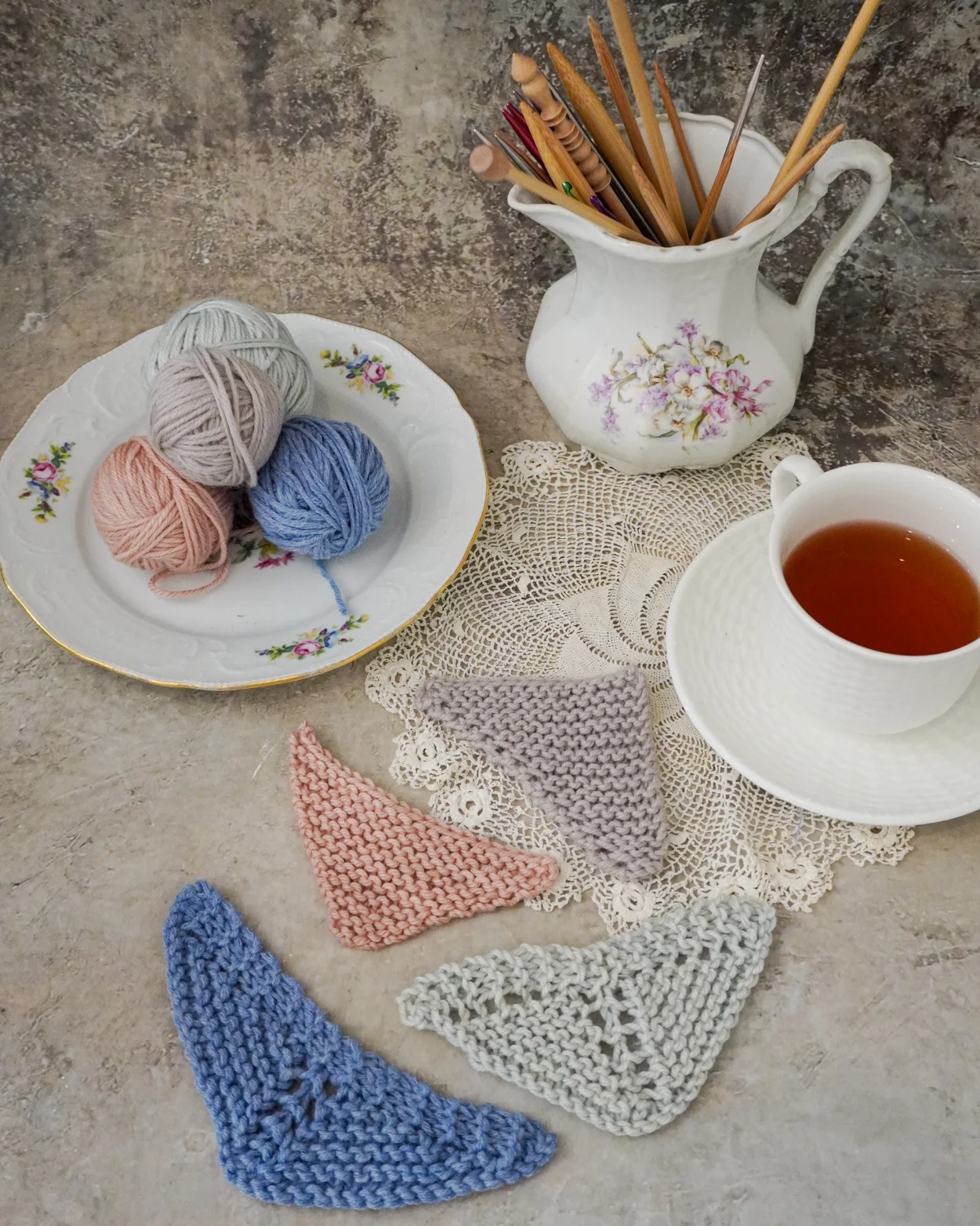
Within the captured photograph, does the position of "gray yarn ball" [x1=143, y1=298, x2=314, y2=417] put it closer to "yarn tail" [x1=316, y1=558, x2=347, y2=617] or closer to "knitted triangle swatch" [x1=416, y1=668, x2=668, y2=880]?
"yarn tail" [x1=316, y1=558, x2=347, y2=617]

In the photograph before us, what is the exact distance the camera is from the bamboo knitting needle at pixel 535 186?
1.77 feet

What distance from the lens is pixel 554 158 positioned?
60 centimetres

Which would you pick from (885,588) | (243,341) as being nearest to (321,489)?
(243,341)

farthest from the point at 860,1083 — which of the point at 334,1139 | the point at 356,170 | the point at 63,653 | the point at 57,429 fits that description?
the point at 356,170

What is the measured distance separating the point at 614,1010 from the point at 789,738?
6.4 inches

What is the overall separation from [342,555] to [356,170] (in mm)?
393

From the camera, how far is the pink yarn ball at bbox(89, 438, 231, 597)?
640 millimetres

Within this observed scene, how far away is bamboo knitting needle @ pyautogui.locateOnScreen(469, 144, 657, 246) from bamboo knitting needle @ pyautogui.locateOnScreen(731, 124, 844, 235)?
59 mm

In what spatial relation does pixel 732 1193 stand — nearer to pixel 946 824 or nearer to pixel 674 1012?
pixel 674 1012

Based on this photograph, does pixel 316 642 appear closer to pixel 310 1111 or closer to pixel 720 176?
pixel 310 1111

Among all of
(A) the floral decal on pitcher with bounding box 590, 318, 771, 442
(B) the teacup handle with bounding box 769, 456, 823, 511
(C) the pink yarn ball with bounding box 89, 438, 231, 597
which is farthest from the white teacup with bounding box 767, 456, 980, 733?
(C) the pink yarn ball with bounding box 89, 438, 231, 597

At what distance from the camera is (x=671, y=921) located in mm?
563

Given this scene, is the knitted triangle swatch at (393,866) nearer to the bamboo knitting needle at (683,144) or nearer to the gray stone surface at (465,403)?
the gray stone surface at (465,403)

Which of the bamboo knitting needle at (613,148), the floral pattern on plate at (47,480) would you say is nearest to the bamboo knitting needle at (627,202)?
the bamboo knitting needle at (613,148)
